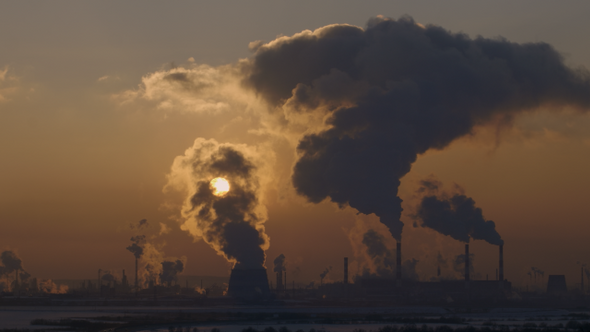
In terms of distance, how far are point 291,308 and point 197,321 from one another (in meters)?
50.7

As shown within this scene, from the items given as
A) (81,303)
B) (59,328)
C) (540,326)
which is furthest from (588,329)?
(81,303)

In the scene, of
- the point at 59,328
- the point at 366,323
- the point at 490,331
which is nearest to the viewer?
the point at 490,331

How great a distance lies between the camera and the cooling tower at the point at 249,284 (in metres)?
178

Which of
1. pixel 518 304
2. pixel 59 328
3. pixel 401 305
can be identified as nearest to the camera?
pixel 59 328

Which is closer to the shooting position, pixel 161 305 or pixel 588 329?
pixel 588 329

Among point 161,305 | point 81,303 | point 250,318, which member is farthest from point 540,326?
point 81,303

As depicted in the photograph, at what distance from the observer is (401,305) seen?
17725 centimetres

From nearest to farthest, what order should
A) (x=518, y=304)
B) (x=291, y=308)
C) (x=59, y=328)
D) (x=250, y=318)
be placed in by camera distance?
1. (x=59, y=328)
2. (x=250, y=318)
3. (x=291, y=308)
4. (x=518, y=304)

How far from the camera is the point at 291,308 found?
16388cm

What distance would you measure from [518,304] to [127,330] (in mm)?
130572

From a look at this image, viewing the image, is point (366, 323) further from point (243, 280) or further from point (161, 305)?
point (161, 305)

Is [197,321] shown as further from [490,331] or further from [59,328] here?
[490,331]

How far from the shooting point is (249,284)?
179m

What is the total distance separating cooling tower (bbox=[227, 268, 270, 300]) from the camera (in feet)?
584
